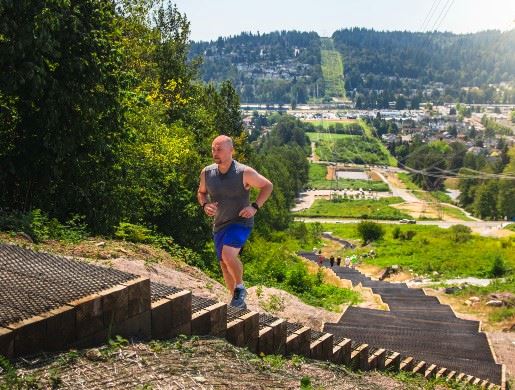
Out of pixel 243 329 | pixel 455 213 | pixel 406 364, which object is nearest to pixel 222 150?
pixel 243 329

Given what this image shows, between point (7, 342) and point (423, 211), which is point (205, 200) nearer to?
point (7, 342)

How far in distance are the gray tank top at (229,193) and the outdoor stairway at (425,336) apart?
13.0 feet

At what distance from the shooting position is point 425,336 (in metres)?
15.2

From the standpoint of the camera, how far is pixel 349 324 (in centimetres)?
1505

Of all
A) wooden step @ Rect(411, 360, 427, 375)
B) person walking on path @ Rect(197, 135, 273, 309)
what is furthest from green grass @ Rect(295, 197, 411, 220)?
person walking on path @ Rect(197, 135, 273, 309)

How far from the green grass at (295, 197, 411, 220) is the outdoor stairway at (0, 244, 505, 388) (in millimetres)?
87705

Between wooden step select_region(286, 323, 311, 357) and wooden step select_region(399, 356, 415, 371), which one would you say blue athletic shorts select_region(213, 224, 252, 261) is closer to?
wooden step select_region(286, 323, 311, 357)

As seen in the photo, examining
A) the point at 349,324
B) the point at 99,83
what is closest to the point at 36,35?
the point at 99,83

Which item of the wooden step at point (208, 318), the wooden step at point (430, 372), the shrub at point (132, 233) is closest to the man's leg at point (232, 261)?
the wooden step at point (208, 318)

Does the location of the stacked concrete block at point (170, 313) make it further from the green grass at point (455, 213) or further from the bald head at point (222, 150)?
the green grass at point (455, 213)

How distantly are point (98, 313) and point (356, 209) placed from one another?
98.5 metres

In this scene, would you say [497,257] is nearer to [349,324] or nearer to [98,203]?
[349,324]

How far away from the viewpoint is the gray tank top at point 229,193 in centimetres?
671

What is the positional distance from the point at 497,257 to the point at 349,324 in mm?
23003
